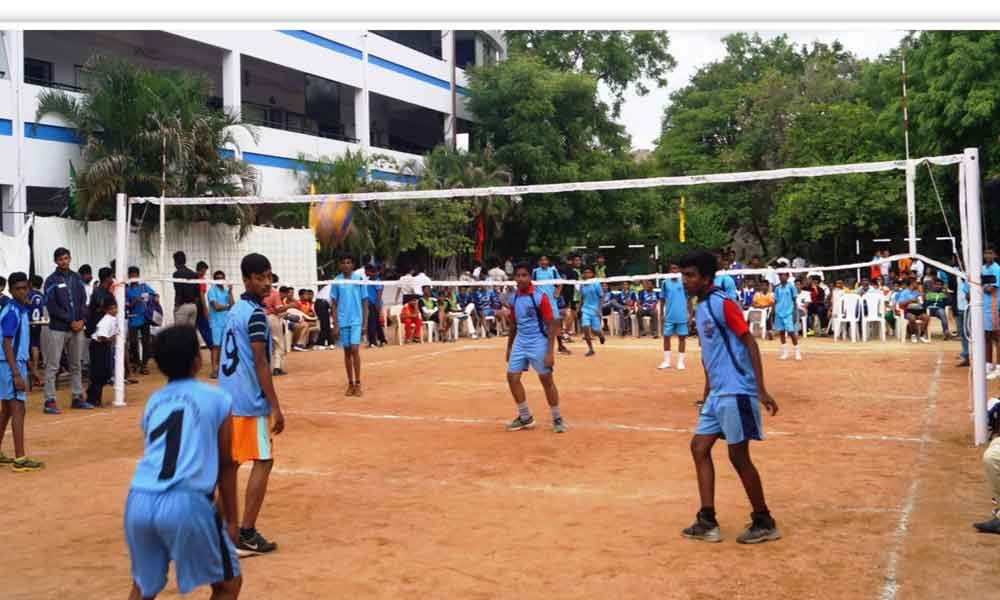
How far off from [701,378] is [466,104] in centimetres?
2339

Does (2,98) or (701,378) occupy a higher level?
(2,98)

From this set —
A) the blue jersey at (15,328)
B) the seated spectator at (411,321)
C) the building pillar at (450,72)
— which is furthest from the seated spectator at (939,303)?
the building pillar at (450,72)

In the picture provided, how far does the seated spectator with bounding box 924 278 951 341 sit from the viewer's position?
64.8 feet

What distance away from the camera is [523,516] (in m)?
6.57

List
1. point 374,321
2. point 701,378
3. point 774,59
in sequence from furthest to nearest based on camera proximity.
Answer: point 774,59 < point 374,321 < point 701,378

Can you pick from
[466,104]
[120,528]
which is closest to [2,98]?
[120,528]

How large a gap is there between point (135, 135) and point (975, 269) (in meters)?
15.6

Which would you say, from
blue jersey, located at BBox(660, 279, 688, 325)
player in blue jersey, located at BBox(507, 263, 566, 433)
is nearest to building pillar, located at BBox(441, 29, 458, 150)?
blue jersey, located at BBox(660, 279, 688, 325)

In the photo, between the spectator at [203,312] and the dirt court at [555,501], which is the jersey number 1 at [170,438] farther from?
the spectator at [203,312]

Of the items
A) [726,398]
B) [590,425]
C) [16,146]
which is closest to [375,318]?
[16,146]

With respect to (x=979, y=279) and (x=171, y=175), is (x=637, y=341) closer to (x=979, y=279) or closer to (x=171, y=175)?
(x=171, y=175)

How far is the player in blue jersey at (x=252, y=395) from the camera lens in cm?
579

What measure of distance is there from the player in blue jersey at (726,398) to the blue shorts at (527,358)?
369 centimetres

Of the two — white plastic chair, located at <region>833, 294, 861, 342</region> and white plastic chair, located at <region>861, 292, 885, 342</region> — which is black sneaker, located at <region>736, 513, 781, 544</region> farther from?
white plastic chair, located at <region>861, 292, 885, 342</region>
